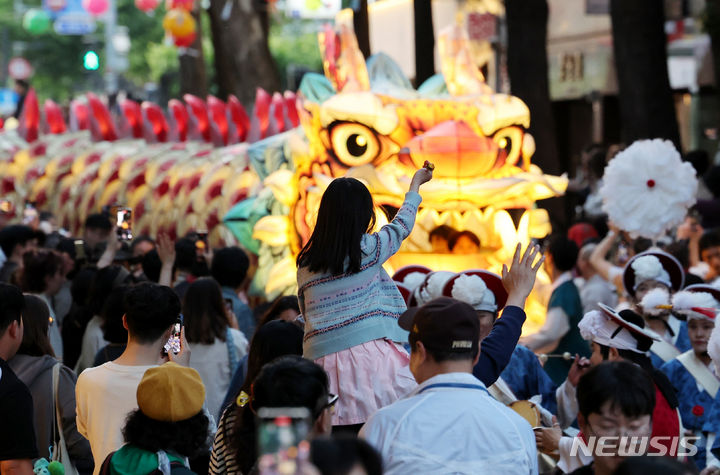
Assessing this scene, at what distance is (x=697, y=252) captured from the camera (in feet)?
Answer: 30.7

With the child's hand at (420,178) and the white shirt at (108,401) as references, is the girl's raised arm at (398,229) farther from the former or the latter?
the white shirt at (108,401)

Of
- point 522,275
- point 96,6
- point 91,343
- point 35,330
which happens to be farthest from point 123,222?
point 96,6

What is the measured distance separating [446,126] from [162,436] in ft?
16.3

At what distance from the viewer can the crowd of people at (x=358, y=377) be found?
3.57 meters

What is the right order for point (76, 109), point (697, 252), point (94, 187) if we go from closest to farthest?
point (697, 252), point (94, 187), point (76, 109)

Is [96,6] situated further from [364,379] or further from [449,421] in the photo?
[449,421]

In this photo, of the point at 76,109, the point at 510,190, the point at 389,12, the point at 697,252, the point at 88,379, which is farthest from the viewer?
the point at 389,12

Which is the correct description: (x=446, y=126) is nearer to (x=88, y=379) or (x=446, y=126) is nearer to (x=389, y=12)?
(x=88, y=379)

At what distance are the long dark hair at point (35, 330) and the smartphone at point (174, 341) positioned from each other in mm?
760

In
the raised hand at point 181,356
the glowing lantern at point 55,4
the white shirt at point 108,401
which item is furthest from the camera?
the glowing lantern at point 55,4

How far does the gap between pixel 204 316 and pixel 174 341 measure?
5.84 ft

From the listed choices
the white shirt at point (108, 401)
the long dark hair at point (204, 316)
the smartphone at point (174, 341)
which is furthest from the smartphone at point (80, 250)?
the white shirt at point (108, 401)

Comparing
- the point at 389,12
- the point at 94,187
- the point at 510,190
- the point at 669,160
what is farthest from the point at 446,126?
the point at 389,12

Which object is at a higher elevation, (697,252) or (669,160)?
(669,160)
